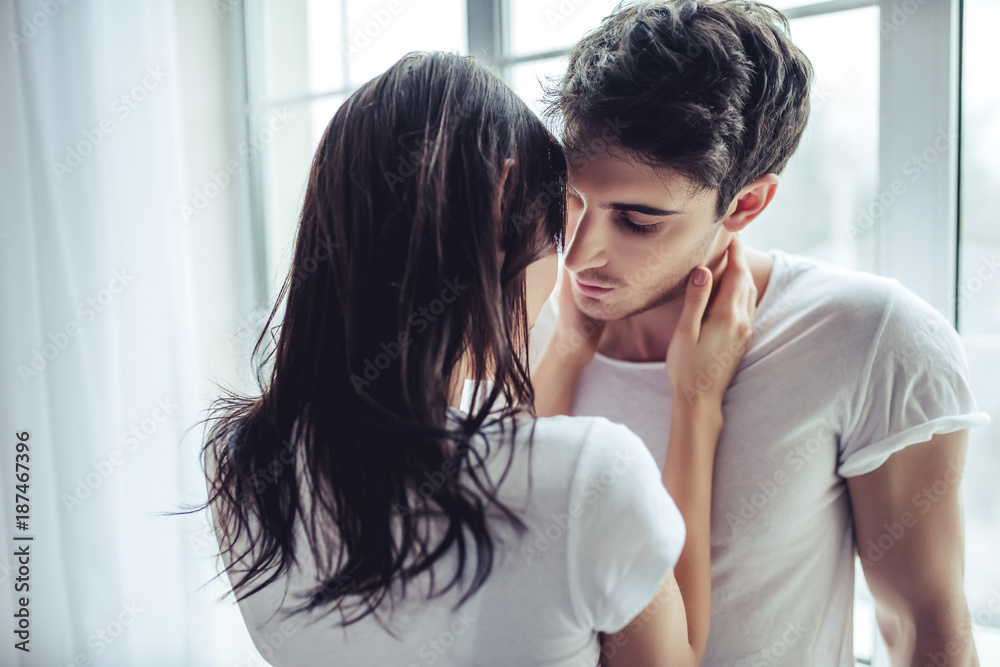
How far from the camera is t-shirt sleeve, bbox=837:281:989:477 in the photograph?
27.7 inches

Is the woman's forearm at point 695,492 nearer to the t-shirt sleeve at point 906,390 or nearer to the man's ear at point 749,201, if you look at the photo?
the t-shirt sleeve at point 906,390

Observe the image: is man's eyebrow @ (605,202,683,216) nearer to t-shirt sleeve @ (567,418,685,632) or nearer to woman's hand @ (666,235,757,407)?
woman's hand @ (666,235,757,407)

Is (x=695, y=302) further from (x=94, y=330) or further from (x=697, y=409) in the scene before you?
(x=94, y=330)

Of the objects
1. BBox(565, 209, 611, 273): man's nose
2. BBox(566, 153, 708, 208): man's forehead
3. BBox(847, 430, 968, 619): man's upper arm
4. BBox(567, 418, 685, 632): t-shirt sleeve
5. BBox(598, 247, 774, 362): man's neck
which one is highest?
BBox(566, 153, 708, 208): man's forehead

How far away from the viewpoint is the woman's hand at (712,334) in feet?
2.64

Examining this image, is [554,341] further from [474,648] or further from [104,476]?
[104,476]

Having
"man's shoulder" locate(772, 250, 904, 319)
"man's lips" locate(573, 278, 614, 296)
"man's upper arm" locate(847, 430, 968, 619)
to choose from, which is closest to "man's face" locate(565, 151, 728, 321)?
"man's lips" locate(573, 278, 614, 296)

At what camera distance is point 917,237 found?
1.07 m

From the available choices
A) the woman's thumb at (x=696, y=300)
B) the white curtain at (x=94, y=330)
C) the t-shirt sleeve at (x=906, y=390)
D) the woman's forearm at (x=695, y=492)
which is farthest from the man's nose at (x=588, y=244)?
the white curtain at (x=94, y=330)

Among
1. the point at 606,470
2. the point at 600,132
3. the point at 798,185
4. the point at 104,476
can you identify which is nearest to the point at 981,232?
the point at 798,185

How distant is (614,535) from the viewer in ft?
1.58

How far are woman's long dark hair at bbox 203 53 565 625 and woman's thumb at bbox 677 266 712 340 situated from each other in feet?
1.14

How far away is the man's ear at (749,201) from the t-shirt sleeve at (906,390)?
227 millimetres

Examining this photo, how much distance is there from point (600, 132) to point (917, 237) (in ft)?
2.11
